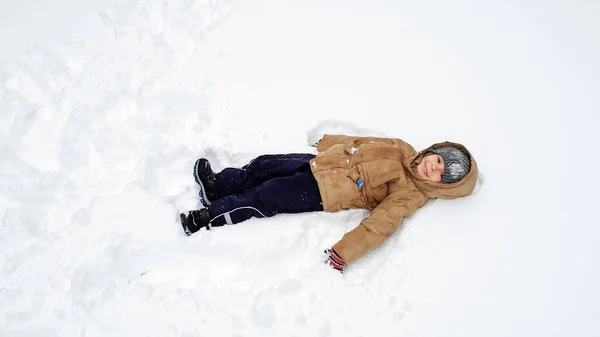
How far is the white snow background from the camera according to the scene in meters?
2.31

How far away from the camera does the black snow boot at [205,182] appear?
8.75 ft

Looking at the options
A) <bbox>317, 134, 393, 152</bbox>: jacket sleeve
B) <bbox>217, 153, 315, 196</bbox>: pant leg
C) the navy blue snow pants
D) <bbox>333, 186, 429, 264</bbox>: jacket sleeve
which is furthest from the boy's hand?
<bbox>317, 134, 393, 152</bbox>: jacket sleeve

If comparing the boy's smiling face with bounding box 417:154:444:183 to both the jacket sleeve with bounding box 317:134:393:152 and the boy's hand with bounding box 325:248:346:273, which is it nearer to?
the jacket sleeve with bounding box 317:134:393:152

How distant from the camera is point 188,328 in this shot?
2225 mm

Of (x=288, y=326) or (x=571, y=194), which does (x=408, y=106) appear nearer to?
(x=571, y=194)

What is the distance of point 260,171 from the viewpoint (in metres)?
2.78

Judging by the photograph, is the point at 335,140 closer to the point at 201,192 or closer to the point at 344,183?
the point at 344,183

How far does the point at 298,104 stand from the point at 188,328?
5.11 ft

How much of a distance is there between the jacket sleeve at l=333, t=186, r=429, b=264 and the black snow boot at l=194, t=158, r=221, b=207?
2.55 ft

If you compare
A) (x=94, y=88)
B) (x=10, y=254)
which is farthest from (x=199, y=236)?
(x=94, y=88)

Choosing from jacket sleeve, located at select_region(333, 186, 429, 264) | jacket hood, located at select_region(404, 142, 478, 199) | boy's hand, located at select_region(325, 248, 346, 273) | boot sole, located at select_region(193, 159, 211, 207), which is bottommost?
boy's hand, located at select_region(325, 248, 346, 273)

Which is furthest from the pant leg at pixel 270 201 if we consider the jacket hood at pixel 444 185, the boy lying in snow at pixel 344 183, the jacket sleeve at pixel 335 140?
the jacket hood at pixel 444 185

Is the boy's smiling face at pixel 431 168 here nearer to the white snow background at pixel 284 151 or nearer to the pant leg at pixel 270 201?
the white snow background at pixel 284 151

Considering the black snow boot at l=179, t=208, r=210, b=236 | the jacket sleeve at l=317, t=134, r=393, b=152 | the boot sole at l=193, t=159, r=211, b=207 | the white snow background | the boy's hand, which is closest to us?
the white snow background
